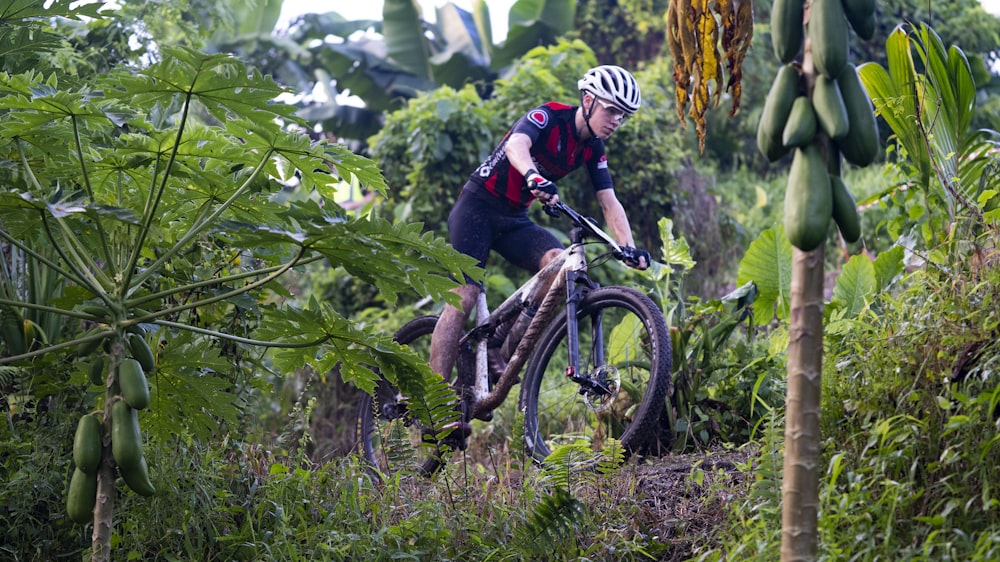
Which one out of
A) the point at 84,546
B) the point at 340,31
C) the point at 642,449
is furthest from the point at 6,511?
the point at 340,31

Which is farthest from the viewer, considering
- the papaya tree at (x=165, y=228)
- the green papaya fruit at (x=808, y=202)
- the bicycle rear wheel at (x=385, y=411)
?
the bicycle rear wheel at (x=385, y=411)

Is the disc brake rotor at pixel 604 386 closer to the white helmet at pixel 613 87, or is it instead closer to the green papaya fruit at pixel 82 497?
the white helmet at pixel 613 87

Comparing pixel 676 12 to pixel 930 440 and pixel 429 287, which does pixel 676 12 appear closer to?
pixel 429 287

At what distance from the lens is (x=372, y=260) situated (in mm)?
3580

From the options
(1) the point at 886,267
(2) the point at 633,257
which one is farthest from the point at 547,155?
(1) the point at 886,267

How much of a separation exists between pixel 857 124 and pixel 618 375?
2817mm

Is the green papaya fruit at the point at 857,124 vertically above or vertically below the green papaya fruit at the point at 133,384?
above

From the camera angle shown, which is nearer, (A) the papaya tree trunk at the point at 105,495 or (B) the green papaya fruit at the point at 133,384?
(B) the green papaya fruit at the point at 133,384

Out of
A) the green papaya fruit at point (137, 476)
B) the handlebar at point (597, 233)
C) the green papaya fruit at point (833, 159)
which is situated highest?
the green papaya fruit at point (833, 159)

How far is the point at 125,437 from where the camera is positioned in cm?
326

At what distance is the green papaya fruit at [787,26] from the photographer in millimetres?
2686

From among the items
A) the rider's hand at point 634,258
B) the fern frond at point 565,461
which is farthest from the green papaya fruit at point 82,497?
the rider's hand at point 634,258

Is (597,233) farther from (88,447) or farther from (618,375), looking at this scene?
(88,447)

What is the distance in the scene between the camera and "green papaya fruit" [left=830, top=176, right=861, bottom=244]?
2623mm
